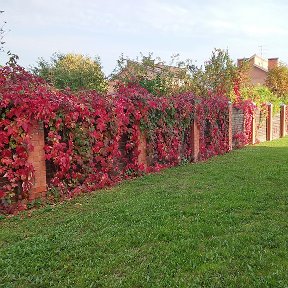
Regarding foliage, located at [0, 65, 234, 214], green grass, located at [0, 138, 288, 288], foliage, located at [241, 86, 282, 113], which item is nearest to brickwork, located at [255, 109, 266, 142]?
foliage, located at [241, 86, 282, 113]

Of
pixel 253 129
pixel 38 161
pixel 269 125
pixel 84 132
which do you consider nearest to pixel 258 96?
pixel 269 125

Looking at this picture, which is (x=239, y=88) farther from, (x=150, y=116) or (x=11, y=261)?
(x=11, y=261)

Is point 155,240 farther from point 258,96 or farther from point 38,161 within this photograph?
point 258,96

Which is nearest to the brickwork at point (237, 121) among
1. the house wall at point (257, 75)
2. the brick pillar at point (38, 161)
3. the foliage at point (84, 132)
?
the foliage at point (84, 132)

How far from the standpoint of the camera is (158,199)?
6.07 meters

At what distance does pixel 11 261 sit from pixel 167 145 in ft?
21.8

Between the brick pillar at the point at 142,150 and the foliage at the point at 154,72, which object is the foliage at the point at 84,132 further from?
the foliage at the point at 154,72

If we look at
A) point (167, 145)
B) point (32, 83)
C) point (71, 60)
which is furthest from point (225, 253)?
point (71, 60)

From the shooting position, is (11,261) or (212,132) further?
(212,132)

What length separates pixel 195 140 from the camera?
11.2 meters

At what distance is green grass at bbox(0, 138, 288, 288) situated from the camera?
322 centimetres

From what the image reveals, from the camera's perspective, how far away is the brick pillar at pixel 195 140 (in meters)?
11.1

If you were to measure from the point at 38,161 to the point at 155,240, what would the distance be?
2.98 metres

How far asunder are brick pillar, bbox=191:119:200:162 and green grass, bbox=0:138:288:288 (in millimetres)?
4100
